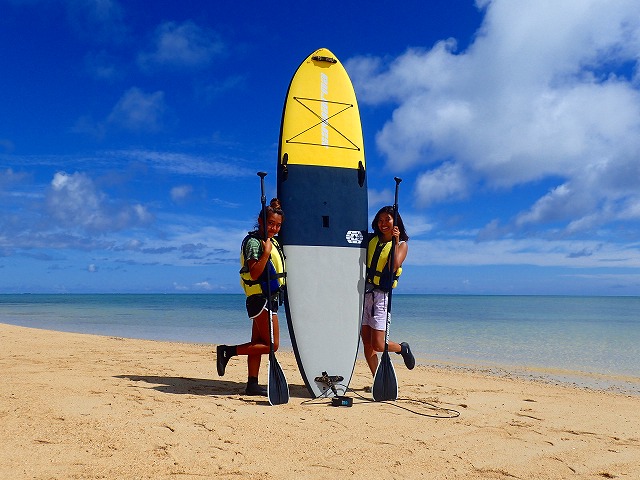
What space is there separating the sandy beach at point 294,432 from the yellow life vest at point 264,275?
0.92m

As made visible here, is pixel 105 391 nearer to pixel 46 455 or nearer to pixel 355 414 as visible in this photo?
pixel 46 455

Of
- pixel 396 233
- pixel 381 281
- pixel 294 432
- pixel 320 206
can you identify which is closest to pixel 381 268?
pixel 381 281

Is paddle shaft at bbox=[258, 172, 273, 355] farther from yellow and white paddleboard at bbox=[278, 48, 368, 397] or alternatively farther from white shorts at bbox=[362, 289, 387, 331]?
white shorts at bbox=[362, 289, 387, 331]

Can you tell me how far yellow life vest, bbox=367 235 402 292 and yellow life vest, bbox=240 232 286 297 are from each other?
852 mm

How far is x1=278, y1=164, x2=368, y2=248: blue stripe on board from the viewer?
4777 mm

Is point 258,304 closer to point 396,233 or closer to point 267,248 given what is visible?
point 267,248

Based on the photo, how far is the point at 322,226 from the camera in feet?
15.8

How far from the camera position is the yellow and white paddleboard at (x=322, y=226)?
4.62 metres

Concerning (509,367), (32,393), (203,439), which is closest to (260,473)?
(203,439)

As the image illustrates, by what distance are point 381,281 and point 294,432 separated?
5.83 ft

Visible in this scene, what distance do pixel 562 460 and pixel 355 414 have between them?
1.45 meters

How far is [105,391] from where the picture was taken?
14.3 ft

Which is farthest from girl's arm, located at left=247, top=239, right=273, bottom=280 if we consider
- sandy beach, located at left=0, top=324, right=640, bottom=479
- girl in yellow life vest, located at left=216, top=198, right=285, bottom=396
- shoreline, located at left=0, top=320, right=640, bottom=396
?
shoreline, located at left=0, top=320, right=640, bottom=396

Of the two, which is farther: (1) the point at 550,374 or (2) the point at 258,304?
(1) the point at 550,374
